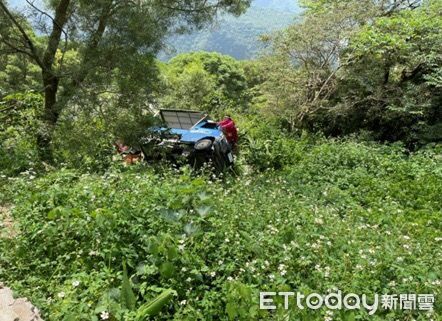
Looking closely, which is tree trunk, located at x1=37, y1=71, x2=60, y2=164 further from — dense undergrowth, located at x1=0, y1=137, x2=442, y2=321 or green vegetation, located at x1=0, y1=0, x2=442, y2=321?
dense undergrowth, located at x1=0, y1=137, x2=442, y2=321

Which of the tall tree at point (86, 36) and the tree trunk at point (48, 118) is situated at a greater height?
the tall tree at point (86, 36)

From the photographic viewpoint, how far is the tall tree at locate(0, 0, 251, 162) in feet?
21.6

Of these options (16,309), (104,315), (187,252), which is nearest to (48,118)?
(16,309)

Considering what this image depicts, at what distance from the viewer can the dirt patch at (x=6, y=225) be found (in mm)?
3635

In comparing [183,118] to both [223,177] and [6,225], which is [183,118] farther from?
[6,225]

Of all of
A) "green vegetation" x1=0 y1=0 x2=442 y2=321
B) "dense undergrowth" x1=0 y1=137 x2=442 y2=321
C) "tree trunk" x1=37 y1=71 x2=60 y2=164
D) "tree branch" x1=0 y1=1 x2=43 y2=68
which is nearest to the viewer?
"dense undergrowth" x1=0 y1=137 x2=442 y2=321

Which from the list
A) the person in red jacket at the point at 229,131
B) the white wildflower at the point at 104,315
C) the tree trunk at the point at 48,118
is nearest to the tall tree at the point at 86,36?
the tree trunk at the point at 48,118

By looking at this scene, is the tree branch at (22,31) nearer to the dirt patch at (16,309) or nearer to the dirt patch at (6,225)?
the dirt patch at (6,225)

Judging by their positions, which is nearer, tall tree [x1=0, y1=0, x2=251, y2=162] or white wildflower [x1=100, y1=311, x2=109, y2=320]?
white wildflower [x1=100, y1=311, x2=109, y2=320]

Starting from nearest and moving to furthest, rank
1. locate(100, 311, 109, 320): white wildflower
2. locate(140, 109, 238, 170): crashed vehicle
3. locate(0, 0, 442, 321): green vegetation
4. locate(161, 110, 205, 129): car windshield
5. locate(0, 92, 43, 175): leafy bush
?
locate(100, 311, 109, 320): white wildflower → locate(0, 0, 442, 321): green vegetation → locate(0, 92, 43, 175): leafy bush → locate(140, 109, 238, 170): crashed vehicle → locate(161, 110, 205, 129): car windshield

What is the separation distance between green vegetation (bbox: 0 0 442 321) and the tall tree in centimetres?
3

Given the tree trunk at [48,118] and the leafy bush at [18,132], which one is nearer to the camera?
the leafy bush at [18,132]

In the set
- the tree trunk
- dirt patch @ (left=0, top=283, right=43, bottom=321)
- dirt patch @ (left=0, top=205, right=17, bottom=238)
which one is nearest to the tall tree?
the tree trunk

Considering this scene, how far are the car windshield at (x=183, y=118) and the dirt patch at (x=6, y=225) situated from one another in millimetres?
4959
